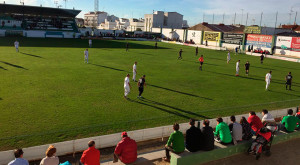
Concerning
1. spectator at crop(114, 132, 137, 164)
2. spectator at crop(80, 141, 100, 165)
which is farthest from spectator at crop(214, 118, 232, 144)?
spectator at crop(80, 141, 100, 165)

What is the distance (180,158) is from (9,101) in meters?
10.2

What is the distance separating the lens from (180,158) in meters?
7.21

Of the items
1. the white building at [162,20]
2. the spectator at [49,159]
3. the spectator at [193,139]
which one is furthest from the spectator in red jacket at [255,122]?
the white building at [162,20]

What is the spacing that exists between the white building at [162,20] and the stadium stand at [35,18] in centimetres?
4191

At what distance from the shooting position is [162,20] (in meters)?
105

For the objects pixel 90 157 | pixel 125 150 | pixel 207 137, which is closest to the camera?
pixel 90 157

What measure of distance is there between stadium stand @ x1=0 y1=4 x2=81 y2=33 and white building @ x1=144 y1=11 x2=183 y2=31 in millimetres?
41905

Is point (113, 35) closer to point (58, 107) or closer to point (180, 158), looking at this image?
Answer: point (58, 107)

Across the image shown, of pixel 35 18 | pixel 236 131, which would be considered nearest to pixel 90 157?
pixel 236 131

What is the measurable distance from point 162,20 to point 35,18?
55.4 metres

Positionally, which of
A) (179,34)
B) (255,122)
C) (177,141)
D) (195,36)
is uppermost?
(179,34)

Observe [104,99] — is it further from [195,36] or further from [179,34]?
[179,34]

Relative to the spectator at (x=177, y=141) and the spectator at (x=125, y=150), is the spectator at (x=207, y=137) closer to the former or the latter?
the spectator at (x=177, y=141)

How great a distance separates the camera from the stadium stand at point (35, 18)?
5969cm
